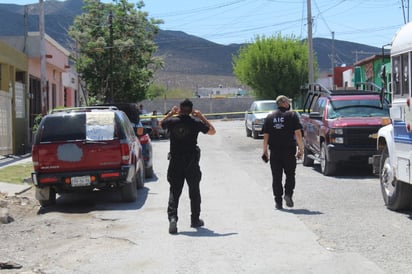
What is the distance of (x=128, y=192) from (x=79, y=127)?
1496mm

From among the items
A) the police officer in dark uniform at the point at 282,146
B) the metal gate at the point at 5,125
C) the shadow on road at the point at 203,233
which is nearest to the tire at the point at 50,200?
the shadow on road at the point at 203,233

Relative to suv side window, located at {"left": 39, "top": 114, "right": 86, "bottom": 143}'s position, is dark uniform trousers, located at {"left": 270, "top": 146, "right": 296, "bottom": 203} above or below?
below

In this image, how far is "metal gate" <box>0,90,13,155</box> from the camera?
22.9m

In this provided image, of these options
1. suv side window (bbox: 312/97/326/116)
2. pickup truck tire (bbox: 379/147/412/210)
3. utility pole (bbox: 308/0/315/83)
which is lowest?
pickup truck tire (bbox: 379/147/412/210)

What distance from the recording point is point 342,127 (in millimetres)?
15742

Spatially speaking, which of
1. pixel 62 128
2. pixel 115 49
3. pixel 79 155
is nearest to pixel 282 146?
pixel 79 155

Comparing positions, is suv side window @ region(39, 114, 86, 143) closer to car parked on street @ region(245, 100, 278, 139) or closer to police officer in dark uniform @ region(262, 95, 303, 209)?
police officer in dark uniform @ region(262, 95, 303, 209)

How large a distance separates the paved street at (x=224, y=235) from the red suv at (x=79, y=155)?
48 centimetres

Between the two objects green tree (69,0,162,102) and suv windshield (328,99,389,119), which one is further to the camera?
green tree (69,0,162,102)

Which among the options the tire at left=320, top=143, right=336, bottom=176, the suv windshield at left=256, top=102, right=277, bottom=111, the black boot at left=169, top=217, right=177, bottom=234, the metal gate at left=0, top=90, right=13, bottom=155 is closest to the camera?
the black boot at left=169, top=217, right=177, bottom=234

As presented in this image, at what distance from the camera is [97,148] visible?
458 inches

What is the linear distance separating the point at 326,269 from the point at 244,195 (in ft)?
19.7

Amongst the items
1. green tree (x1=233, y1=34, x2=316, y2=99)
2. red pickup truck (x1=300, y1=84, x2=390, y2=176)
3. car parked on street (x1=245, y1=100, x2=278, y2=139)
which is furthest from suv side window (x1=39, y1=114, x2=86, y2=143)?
green tree (x1=233, y1=34, x2=316, y2=99)

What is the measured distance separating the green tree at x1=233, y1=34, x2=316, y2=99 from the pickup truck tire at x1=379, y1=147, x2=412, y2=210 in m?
37.7
